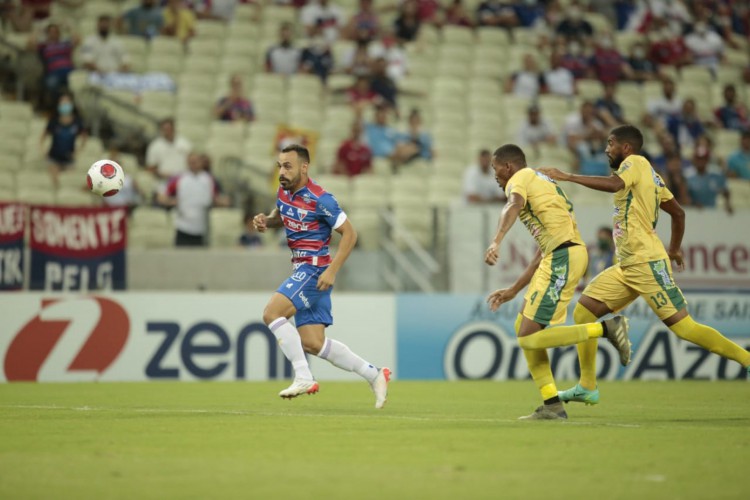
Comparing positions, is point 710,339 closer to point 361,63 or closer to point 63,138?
point 63,138

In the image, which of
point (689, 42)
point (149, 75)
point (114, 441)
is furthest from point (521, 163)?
point (689, 42)

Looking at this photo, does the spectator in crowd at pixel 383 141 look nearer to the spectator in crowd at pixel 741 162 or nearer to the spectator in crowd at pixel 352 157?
the spectator in crowd at pixel 352 157

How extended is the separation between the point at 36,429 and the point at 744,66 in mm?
23371

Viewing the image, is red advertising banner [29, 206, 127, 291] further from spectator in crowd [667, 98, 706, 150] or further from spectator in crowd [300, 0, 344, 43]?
spectator in crowd [667, 98, 706, 150]

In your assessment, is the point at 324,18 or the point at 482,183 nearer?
the point at 482,183

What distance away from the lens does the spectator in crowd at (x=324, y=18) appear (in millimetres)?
25484

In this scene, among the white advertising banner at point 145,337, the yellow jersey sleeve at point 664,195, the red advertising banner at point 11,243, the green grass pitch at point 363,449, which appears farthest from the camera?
the white advertising banner at point 145,337

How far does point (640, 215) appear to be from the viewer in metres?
11.5

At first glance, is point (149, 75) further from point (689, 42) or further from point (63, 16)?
point (689, 42)

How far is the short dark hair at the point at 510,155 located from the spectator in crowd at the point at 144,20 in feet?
48.5

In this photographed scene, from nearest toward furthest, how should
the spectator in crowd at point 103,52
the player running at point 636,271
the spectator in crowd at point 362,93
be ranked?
the player running at point 636,271 < the spectator in crowd at point 103,52 < the spectator in crowd at point 362,93

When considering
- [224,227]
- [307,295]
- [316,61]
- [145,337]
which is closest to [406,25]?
[316,61]

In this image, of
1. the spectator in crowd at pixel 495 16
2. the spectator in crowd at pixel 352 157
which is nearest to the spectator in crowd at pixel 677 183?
the spectator in crowd at pixel 352 157

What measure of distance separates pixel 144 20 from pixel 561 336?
16.2 meters
